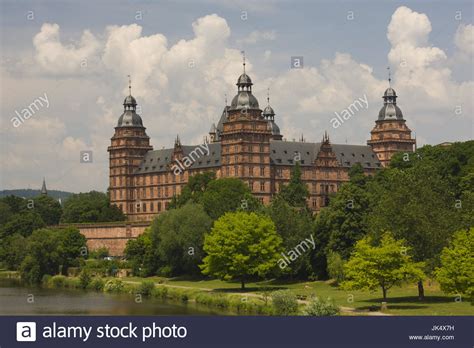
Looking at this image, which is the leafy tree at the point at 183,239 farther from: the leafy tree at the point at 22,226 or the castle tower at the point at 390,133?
the castle tower at the point at 390,133

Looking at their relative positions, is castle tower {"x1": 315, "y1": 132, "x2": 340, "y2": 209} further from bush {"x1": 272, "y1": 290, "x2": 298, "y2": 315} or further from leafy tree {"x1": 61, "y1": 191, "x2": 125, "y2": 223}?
bush {"x1": 272, "y1": 290, "x2": 298, "y2": 315}

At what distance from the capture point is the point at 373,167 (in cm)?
15250

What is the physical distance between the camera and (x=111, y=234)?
410 feet

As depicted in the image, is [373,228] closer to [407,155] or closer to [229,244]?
[229,244]

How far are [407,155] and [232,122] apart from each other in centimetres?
2602

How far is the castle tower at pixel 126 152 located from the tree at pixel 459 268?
102m

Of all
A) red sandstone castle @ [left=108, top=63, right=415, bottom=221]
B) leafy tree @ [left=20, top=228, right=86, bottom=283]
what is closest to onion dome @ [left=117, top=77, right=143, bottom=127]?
red sandstone castle @ [left=108, top=63, right=415, bottom=221]

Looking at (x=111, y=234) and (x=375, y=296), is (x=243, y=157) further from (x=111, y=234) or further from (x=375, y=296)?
(x=375, y=296)

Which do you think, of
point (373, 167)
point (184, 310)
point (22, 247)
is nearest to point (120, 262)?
point (22, 247)

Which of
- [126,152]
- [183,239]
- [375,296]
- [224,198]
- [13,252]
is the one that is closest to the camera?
[375,296]

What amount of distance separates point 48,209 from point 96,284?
85965mm

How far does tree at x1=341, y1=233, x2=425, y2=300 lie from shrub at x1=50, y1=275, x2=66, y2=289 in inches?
1589

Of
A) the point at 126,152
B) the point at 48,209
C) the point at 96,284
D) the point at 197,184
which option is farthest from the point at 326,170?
the point at 96,284

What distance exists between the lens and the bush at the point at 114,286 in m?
81.9
